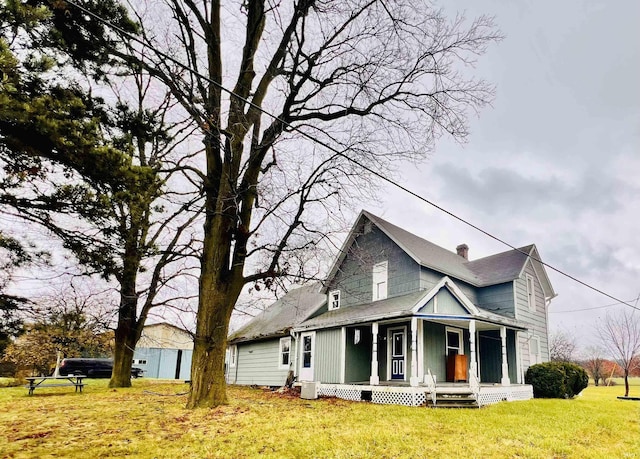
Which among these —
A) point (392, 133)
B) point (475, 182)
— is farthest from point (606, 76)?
point (475, 182)

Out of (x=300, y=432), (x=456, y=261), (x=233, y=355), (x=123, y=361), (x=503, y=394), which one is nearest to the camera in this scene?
(x=300, y=432)

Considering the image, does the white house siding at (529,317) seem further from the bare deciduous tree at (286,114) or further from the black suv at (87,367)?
the black suv at (87,367)

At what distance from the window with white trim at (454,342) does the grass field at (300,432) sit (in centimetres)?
498

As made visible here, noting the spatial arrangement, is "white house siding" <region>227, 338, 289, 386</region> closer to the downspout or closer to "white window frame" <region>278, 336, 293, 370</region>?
"white window frame" <region>278, 336, 293, 370</region>

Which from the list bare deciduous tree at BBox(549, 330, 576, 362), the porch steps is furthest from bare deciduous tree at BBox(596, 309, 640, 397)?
bare deciduous tree at BBox(549, 330, 576, 362)

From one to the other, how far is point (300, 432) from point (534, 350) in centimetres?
1540

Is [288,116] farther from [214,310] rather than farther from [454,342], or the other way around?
[454,342]

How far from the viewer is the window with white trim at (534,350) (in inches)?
726

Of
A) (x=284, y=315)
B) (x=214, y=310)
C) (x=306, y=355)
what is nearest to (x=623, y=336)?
(x=306, y=355)

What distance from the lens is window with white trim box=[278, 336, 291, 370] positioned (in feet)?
62.8

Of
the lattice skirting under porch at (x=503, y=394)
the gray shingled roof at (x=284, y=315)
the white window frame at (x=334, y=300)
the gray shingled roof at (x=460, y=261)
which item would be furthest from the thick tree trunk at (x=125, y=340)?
the lattice skirting under porch at (x=503, y=394)

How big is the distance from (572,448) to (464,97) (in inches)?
324

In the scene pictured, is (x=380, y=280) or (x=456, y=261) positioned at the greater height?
(x=456, y=261)

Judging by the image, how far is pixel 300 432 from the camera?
24.5 feet
